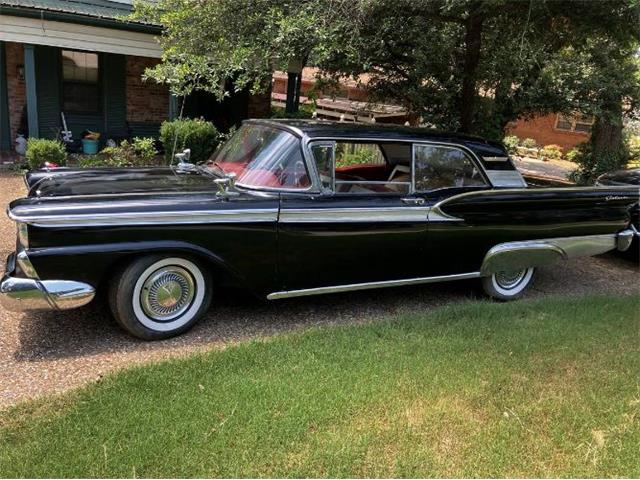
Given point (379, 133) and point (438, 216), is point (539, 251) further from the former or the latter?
point (379, 133)

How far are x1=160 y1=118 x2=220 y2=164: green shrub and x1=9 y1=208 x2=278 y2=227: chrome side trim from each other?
614cm

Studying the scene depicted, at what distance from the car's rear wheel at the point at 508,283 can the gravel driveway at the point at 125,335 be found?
→ 0.18 meters

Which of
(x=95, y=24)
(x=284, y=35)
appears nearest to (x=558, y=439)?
(x=284, y=35)

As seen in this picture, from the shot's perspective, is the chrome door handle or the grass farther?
the chrome door handle

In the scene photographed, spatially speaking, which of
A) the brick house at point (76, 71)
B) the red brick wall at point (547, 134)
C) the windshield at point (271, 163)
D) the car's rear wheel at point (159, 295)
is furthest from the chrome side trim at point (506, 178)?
the red brick wall at point (547, 134)

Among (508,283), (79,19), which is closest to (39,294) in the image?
(508,283)

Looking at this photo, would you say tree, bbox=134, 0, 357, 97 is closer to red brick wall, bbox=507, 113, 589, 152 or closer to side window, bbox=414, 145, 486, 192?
side window, bbox=414, 145, 486, 192

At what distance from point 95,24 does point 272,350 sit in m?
9.59

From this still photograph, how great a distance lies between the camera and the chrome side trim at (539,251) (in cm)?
517

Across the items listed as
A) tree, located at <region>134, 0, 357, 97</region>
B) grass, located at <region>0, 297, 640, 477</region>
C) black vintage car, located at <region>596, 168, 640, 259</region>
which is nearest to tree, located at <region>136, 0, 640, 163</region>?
tree, located at <region>134, 0, 357, 97</region>

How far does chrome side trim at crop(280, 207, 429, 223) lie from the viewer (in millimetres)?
4254

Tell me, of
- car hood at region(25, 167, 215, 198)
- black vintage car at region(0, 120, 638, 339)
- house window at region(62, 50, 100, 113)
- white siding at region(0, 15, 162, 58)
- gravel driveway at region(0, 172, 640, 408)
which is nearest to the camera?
gravel driveway at region(0, 172, 640, 408)

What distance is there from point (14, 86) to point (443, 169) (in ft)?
35.1

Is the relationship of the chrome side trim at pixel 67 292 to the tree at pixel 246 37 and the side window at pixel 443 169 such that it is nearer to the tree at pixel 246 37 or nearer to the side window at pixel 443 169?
the side window at pixel 443 169
